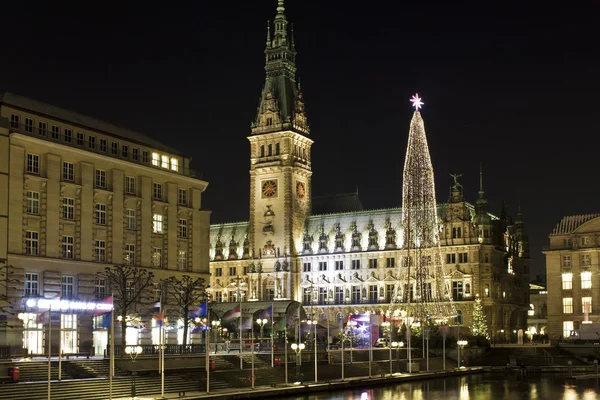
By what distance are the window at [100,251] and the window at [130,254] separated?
3.05 metres

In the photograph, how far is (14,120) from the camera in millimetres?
88188

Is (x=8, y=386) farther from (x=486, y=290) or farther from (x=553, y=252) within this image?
(x=486, y=290)

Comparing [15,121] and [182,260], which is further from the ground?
[15,121]

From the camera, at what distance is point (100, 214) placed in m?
97.0

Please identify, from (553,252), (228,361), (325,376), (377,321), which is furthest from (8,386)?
(553,252)

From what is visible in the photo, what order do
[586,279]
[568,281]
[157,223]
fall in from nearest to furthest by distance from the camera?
[157,223]
[586,279]
[568,281]

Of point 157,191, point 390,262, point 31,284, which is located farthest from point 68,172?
point 390,262

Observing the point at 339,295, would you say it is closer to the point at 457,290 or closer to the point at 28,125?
the point at 457,290

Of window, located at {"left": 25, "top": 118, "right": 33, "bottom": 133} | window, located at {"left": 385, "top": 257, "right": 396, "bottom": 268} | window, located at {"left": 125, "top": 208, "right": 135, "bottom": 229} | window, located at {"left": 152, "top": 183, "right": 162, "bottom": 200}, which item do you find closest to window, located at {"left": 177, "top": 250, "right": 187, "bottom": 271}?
window, located at {"left": 152, "top": 183, "right": 162, "bottom": 200}

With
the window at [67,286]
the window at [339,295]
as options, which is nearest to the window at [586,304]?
the window at [339,295]

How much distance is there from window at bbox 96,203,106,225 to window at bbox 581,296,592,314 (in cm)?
7748

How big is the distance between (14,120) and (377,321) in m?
46.6

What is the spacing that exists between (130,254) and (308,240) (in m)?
83.3

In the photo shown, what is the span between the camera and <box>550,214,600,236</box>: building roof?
14375 centimetres
